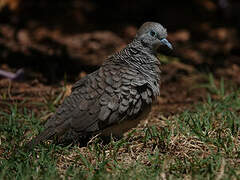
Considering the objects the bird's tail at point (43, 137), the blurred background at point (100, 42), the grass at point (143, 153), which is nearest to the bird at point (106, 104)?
the bird's tail at point (43, 137)

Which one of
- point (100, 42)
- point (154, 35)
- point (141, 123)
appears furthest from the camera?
point (100, 42)

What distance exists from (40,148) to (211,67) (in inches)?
138

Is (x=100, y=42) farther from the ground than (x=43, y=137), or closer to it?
farther from the ground

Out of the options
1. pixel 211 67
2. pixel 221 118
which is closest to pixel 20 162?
pixel 221 118

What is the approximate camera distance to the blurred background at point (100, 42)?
547 centimetres

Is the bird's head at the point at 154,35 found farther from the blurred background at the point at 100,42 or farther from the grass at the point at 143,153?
the blurred background at the point at 100,42

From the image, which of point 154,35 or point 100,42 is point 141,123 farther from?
point 100,42

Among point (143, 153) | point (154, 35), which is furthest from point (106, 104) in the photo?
point (154, 35)

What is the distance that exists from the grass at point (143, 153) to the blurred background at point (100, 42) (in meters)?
0.84

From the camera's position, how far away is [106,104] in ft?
12.1

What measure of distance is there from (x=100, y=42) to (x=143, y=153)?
146 inches

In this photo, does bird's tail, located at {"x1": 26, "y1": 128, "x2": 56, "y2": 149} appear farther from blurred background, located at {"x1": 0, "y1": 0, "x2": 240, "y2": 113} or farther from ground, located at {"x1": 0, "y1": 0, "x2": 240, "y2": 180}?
blurred background, located at {"x1": 0, "y1": 0, "x2": 240, "y2": 113}

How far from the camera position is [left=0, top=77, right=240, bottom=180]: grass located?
3168 millimetres

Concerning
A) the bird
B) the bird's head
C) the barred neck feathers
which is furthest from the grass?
the bird's head
